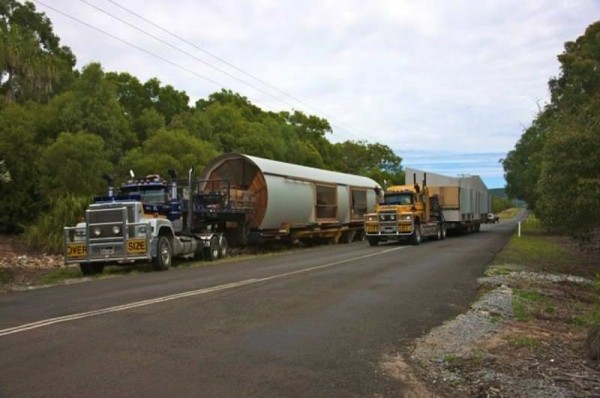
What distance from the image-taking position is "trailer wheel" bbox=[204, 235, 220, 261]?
24.8 m

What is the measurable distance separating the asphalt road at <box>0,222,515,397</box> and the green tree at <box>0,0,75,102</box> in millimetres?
13710

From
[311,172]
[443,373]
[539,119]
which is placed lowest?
[443,373]

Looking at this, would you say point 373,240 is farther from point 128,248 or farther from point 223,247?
point 128,248

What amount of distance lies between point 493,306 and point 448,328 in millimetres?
2369

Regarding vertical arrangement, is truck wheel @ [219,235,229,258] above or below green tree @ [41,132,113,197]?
below

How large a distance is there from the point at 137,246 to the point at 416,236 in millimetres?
16560

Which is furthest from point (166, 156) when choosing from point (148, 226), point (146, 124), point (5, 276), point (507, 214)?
point (507, 214)

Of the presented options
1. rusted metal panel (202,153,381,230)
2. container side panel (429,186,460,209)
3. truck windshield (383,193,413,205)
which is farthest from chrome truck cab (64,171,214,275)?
container side panel (429,186,460,209)

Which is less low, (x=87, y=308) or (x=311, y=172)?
(x=311, y=172)

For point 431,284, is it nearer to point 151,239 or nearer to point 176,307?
point 176,307

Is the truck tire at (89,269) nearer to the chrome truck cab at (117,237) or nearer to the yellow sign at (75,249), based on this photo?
the chrome truck cab at (117,237)

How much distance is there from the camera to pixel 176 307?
11156 mm

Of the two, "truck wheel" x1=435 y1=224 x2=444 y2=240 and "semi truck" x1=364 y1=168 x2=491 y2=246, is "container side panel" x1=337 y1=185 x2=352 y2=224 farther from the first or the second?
"truck wheel" x1=435 y1=224 x2=444 y2=240

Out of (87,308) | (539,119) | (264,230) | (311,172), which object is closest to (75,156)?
(264,230)
